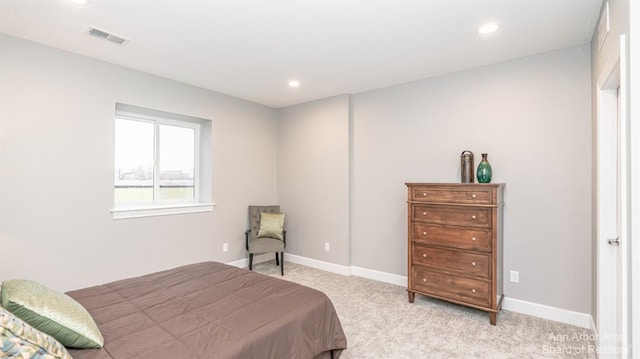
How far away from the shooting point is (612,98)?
2.21 meters

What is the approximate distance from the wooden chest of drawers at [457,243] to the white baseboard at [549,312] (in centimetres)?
24

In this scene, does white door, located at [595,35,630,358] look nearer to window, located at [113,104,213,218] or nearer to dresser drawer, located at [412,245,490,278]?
dresser drawer, located at [412,245,490,278]

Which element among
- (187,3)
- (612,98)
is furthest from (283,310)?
(612,98)

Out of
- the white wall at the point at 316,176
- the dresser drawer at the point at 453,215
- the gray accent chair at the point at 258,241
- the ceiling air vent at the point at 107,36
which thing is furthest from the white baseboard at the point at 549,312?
the ceiling air vent at the point at 107,36

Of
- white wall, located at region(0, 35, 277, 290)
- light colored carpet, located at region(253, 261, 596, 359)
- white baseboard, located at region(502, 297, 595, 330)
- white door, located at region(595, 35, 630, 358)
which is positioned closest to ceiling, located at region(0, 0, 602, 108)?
white wall, located at region(0, 35, 277, 290)

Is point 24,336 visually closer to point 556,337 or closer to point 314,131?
point 556,337

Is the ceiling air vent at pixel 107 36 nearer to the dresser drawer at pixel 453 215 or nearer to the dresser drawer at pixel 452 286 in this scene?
the dresser drawer at pixel 453 215

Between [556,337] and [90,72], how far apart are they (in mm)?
5119

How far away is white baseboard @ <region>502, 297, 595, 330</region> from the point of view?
9.09 ft

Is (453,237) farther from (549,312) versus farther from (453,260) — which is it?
(549,312)

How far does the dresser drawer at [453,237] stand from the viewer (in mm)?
2834

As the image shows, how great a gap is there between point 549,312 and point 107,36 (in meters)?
4.88

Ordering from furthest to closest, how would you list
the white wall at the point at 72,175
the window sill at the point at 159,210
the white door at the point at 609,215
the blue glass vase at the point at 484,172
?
the window sill at the point at 159,210 → the blue glass vase at the point at 484,172 → the white wall at the point at 72,175 → the white door at the point at 609,215

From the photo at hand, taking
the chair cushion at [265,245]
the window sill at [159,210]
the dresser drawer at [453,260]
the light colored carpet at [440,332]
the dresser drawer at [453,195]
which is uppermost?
the dresser drawer at [453,195]
